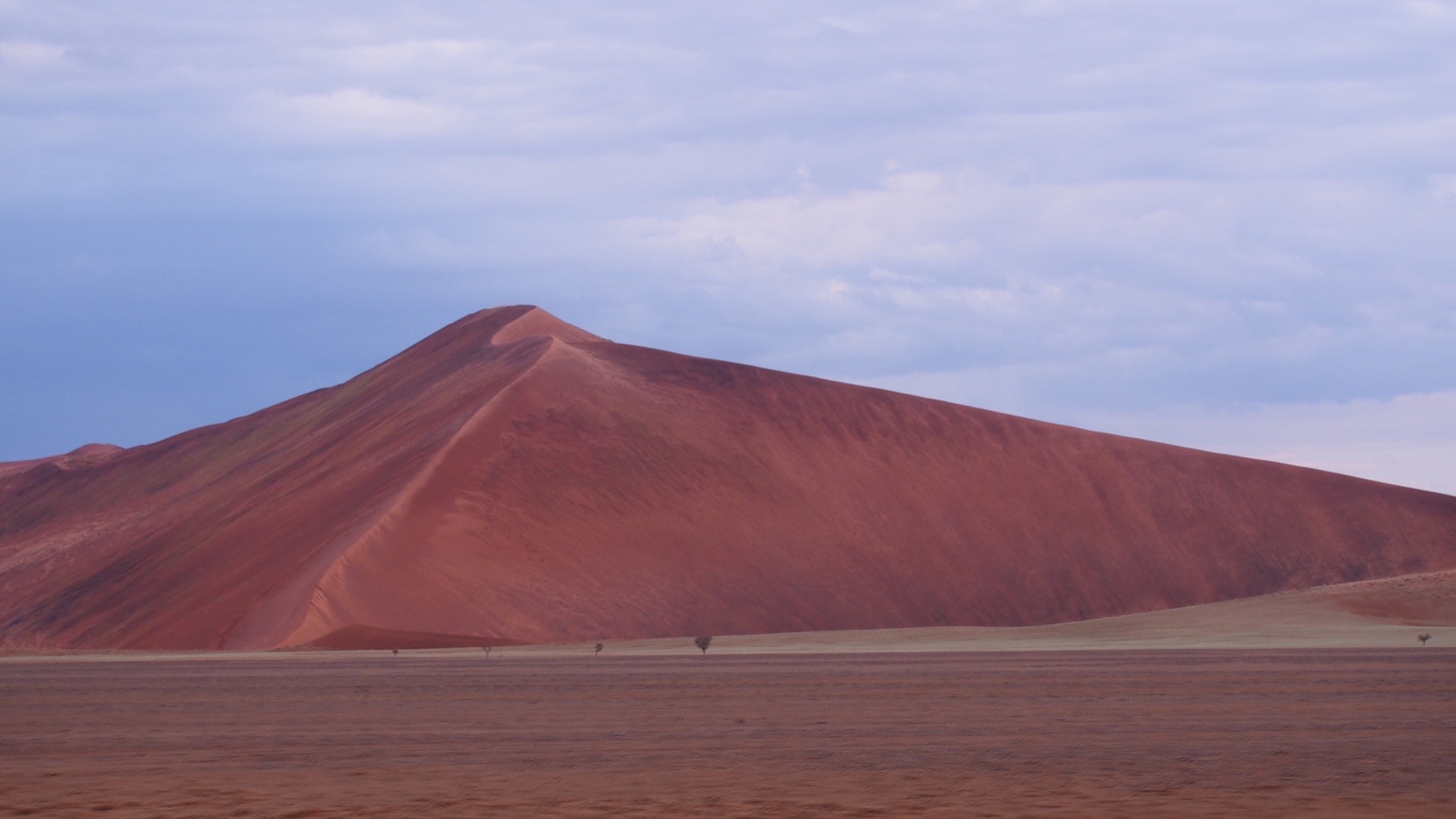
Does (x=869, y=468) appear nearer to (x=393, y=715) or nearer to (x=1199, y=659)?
(x=1199, y=659)

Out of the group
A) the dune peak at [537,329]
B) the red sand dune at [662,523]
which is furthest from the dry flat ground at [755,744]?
the dune peak at [537,329]

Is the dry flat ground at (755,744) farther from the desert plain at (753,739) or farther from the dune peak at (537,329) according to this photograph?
the dune peak at (537,329)

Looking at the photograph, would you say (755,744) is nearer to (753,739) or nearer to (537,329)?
(753,739)

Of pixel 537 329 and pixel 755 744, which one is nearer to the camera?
pixel 755 744

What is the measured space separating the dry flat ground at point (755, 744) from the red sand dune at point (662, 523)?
25582 millimetres

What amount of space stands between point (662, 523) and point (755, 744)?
47.6m

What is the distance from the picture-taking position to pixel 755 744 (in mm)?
17688

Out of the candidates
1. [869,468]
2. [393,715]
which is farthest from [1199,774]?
[869,468]

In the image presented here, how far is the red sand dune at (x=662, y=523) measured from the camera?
57.8 meters

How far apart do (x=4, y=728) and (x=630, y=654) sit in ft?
80.7

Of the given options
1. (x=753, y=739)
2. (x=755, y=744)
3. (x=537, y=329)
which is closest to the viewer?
(x=755, y=744)

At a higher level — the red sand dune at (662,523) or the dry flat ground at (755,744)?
the red sand dune at (662,523)

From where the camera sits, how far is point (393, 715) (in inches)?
872

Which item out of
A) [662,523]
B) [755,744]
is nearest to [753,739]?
[755,744]
